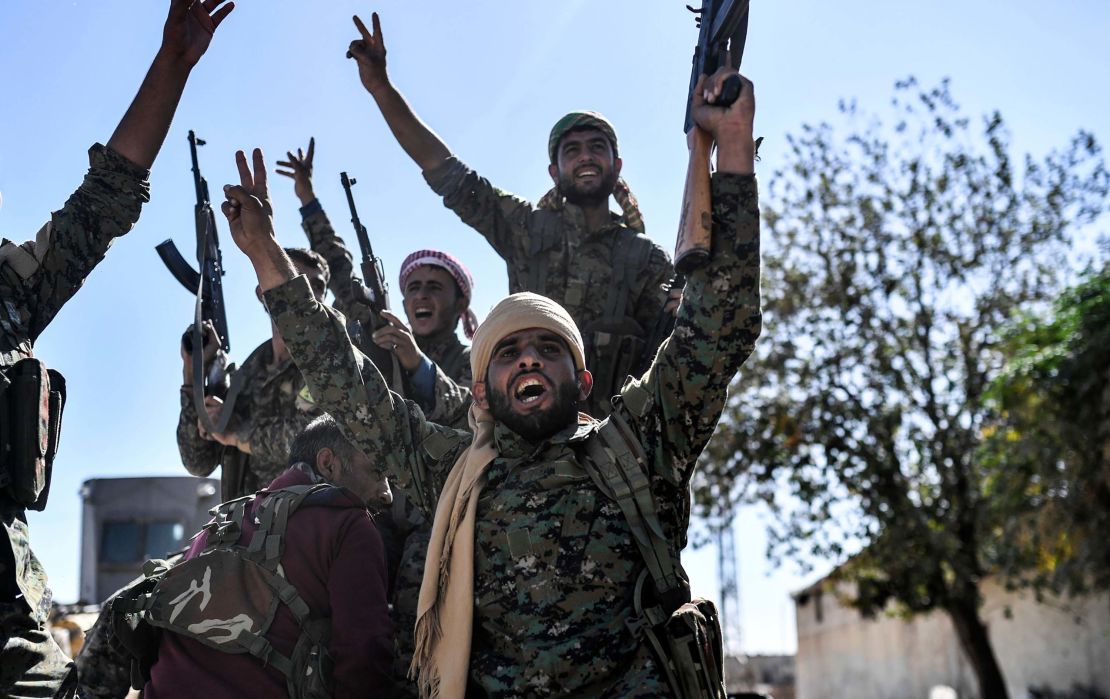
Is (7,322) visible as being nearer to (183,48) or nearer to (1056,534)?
(183,48)

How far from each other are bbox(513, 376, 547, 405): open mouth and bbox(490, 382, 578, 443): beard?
37 mm

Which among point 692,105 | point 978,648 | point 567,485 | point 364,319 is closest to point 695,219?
point 692,105

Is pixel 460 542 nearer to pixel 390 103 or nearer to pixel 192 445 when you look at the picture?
pixel 390 103

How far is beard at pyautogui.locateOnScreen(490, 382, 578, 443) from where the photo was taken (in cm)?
336

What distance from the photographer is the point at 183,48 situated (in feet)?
12.5

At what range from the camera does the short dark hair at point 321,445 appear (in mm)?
4082

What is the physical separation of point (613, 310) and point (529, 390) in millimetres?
1437

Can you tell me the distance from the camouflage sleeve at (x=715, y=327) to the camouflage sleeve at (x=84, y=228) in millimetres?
1776

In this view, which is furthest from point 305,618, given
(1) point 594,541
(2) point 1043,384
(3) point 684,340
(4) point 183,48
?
(2) point 1043,384

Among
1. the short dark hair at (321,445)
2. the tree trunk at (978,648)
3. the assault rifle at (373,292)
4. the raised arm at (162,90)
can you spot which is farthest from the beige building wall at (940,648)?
the raised arm at (162,90)

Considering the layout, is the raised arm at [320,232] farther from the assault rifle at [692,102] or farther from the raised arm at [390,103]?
the assault rifle at [692,102]

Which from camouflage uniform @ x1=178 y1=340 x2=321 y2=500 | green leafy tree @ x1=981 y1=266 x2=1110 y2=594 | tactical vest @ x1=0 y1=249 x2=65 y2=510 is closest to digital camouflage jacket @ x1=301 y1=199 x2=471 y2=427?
camouflage uniform @ x1=178 y1=340 x2=321 y2=500

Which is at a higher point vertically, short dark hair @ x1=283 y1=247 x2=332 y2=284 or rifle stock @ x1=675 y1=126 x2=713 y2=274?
short dark hair @ x1=283 y1=247 x2=332 y2=284

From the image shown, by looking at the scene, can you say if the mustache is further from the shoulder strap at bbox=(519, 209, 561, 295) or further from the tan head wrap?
the shoulder strap at bbox=(519, 209, 561, 295)
